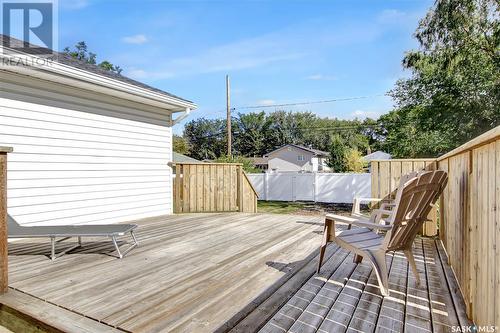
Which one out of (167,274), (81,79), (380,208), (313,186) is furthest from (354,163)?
(167,274)

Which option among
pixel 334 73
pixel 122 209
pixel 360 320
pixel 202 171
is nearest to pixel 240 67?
pixel 334 73

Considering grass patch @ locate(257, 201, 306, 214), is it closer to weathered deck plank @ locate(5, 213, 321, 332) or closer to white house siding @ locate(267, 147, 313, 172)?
weathered deck plank @ locate(5, 213, 321, 332)

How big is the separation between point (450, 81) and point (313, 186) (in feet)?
21.6

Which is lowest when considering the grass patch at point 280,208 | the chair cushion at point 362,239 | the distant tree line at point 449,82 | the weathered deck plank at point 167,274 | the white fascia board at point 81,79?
the grass patch at point 280,208

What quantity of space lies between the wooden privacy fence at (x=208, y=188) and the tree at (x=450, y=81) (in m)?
7.81

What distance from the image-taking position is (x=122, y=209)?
6.27 meters

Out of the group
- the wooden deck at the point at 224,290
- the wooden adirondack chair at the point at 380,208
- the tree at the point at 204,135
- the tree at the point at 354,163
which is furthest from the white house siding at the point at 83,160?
the tree at the point at 204,135

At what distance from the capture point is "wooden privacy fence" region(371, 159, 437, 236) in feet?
15.9

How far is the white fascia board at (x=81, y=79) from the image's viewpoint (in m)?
4.31

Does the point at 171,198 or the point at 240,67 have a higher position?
the point at 240,67

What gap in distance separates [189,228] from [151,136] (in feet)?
→ 8.30

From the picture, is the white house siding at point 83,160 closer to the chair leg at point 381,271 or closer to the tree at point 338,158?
the chair leg at point 381,271

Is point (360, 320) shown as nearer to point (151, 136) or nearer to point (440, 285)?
point (440, 285)

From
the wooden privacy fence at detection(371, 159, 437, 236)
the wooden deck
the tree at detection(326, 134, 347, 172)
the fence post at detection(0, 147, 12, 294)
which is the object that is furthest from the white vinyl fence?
the fence post at detection(0, 147, 12, 294)
